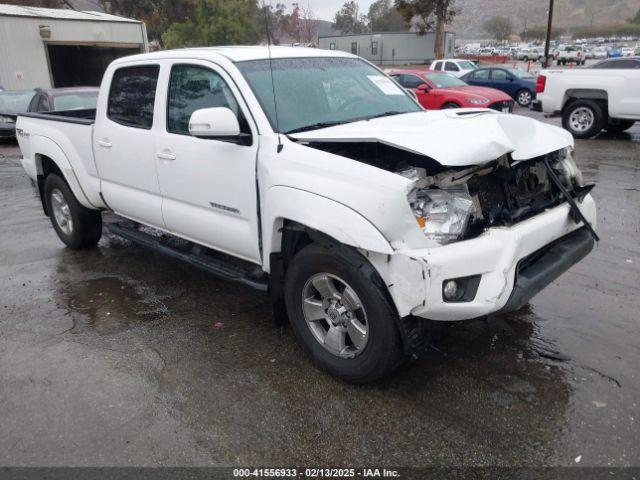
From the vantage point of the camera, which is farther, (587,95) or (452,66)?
(452,66)

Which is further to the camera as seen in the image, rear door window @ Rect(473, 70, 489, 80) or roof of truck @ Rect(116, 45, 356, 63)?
rear door window @ Rect(473, 70, 489, 80)

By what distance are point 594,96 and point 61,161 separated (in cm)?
1063

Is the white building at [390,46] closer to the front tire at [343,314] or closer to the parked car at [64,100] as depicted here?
the parked car at [64,100]

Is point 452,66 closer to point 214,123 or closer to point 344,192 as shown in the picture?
point 214,123

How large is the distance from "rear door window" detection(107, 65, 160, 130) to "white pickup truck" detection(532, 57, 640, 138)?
1002 cm

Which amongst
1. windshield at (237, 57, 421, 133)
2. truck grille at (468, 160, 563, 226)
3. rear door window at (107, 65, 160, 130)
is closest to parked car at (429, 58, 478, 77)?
windshield at (237, 57, 421, 133)

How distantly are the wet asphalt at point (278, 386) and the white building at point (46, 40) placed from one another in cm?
1946

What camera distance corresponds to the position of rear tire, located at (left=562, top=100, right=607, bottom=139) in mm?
11664

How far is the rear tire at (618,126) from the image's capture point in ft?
39.4

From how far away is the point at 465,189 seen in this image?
10.3ft

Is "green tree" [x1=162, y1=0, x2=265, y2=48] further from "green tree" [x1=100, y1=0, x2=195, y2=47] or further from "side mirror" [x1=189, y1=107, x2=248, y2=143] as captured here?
"side mirror" [x1=189, y1=107, x2=248, y2=143]

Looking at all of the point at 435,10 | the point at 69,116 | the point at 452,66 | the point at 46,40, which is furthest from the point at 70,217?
the point at 435,10

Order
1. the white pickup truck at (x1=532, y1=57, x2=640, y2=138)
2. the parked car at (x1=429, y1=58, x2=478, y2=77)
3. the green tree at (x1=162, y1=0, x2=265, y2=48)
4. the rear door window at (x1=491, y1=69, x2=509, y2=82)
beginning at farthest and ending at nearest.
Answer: the green tree at (x1=162, y1=0, x2=265, y2=48), the parked car at (x1=429, y1=58, x2=478, y2=77), the rear door window at (x1=491, y1=69, x2=509, y2=82), the white pickup truck at (x1=532, y1=57, x2=640, y2=138)

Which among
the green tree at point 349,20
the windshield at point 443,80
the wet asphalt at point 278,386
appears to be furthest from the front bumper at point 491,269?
the green tree at point 349,20
